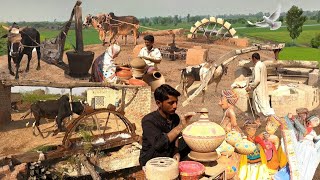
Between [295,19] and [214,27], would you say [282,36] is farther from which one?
[214,27]

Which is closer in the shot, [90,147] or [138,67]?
[90,147]

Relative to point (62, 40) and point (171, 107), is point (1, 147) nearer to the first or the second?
point (171, 107)

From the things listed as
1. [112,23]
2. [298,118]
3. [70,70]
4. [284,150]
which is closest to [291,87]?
[298,118]

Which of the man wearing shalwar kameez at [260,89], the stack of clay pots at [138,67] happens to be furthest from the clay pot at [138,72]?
the man wearing shalwar kameez at [260,89]

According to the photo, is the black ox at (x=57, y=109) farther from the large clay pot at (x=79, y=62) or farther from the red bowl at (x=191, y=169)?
the large clay pot at (x=79, y=62)

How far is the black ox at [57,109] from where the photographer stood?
9.05 m

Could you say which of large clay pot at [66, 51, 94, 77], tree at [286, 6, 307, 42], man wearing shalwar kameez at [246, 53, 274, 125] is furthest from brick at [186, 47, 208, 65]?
tree at [286, 6, 307, 42]

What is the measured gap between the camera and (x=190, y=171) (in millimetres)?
3822

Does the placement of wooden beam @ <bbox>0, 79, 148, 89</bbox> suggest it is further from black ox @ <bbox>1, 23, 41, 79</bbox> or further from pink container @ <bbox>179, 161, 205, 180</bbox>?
black ox @ <bbox>1, 23, 41, 79</bbox>

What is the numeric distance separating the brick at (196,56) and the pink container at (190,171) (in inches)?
734

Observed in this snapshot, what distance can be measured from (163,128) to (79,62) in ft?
41.3

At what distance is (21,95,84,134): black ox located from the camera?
9055 millimetres

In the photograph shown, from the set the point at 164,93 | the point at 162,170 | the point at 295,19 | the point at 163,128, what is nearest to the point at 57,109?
the point at 163,128

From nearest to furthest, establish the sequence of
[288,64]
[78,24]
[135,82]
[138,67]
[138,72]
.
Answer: [138,67] → [138,72] → [135,82] → [288,64] → [78,24]
